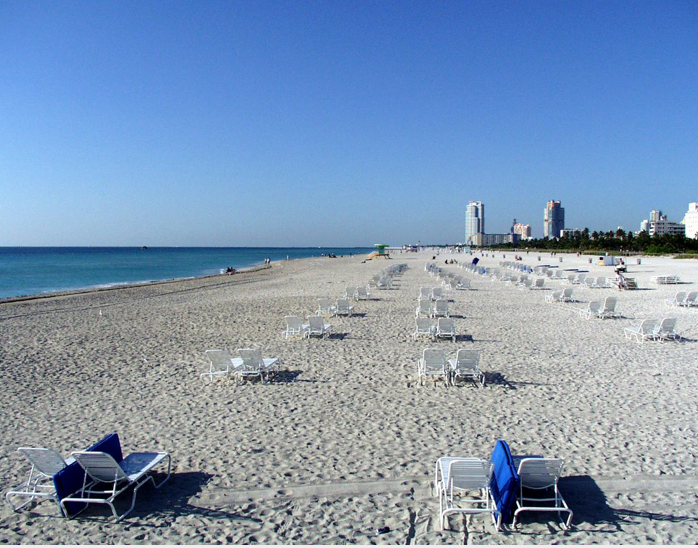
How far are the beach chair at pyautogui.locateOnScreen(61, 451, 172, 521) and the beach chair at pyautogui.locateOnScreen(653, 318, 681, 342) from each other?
37.9 feet

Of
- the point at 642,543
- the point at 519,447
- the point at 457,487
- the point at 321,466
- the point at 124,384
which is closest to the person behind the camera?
the point at 642,543

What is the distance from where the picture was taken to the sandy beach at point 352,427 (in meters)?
4.29

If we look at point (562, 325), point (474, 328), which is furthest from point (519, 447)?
point (562, 325)

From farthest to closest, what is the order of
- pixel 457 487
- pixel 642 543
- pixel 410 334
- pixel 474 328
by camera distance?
pixel 474 328 → pixel 410 334 → pixel 457 487 → pixel 642 543

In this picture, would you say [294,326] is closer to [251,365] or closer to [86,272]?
[251,365]

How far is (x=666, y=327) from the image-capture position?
11430 mm

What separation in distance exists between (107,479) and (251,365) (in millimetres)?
4169

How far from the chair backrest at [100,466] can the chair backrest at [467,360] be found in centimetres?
563

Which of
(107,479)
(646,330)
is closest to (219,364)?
(107,479)

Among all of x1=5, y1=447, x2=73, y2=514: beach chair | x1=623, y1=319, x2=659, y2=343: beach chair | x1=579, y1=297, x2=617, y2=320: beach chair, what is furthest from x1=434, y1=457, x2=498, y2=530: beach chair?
x1=579, y1=297, x2=617, y2=320: beach chair

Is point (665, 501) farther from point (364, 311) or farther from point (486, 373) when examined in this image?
point (364, 311)

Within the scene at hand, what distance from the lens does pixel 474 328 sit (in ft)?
44.9

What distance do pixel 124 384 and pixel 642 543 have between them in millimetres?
8168

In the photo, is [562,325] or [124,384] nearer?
[124,384]
